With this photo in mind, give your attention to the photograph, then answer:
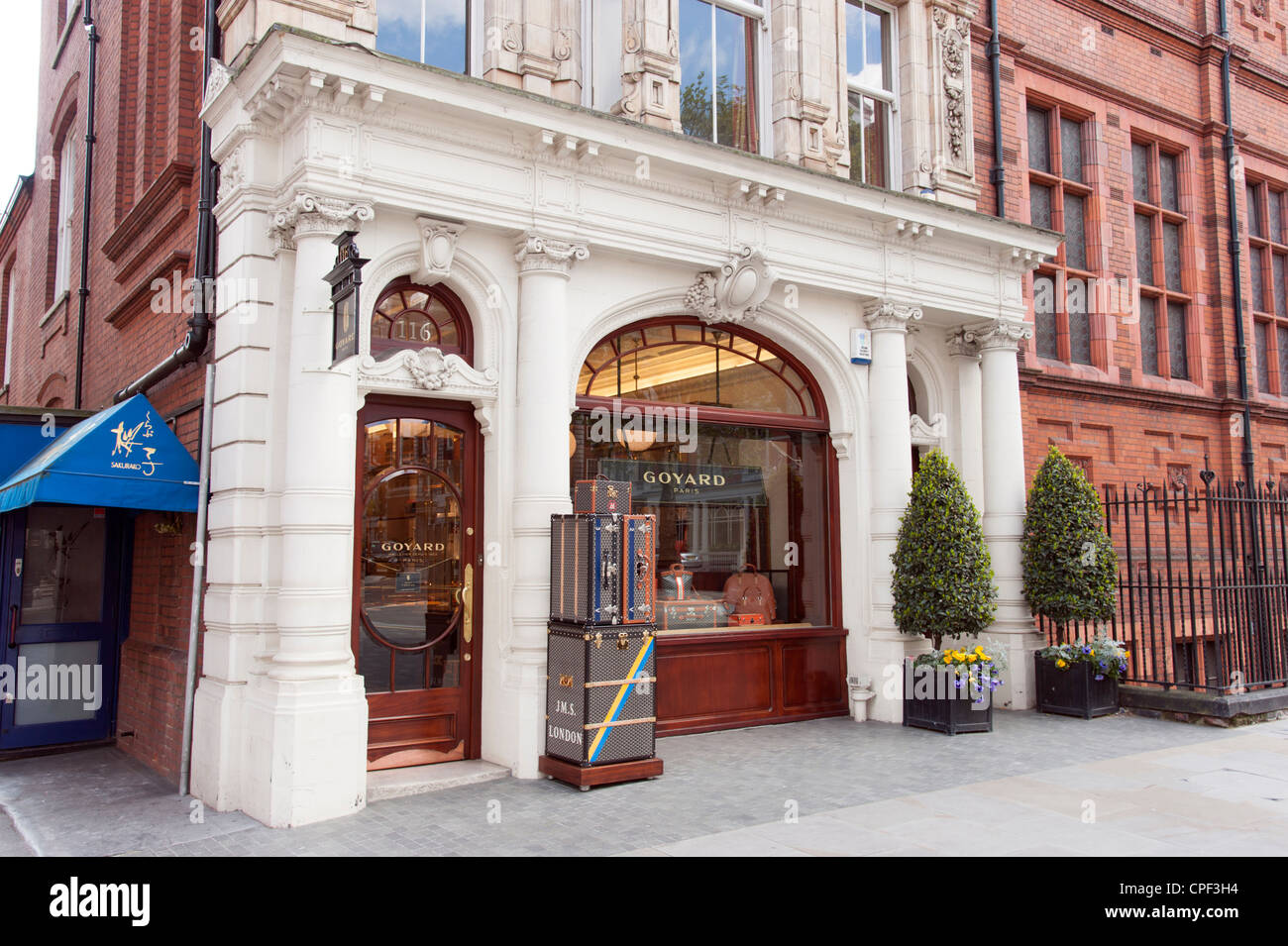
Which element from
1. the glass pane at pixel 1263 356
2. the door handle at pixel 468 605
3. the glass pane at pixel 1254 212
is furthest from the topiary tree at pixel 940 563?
the glass pane at pixel 1254 212

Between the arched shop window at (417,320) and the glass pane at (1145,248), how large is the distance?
37.0ft

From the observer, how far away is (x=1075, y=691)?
10781 millimetres

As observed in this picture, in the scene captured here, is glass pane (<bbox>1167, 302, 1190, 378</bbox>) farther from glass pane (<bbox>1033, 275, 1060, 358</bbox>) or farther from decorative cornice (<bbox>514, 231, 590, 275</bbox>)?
decorative cornice (<bbox>514, 231, 590, 275</bbox>)

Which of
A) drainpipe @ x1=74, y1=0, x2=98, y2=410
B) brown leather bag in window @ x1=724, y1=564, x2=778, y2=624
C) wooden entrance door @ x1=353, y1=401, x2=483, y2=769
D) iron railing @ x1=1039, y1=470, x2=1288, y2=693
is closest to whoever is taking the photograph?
wooden entrance door @ x1=353, y1=401, x2=483, y2=769

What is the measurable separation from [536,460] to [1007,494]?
6010 millimetres

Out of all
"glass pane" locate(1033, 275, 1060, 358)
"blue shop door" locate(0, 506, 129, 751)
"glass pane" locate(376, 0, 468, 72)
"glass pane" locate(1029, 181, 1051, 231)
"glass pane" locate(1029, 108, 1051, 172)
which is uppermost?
"glass pane" locate(1029, 108, 1051, 172)

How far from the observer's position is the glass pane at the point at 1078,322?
14.0 meters

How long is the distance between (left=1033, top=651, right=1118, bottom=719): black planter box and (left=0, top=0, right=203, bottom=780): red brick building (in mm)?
8702

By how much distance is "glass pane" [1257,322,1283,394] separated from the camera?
55.0 feet

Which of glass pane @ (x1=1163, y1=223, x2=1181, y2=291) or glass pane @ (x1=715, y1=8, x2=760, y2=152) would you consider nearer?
glass pane @ (x1=715, y1=8, x2=760, y2=152)

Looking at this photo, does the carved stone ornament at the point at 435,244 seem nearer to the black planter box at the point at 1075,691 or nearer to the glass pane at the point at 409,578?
the glass pane at the point at 409,578

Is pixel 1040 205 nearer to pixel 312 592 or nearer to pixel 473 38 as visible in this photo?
pixel 473 38

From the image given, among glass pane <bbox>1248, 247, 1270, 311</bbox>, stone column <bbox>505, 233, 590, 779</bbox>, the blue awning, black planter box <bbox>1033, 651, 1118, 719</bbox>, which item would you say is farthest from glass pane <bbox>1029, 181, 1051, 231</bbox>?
the blue awning

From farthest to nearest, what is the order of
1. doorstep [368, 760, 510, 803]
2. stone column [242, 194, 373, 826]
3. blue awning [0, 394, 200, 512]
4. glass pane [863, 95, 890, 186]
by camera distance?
1. glass pane [863, 95, 890, 186]
2. blue awning [0, 394, 200, 512]
3. doorstep [368, 760, 510, 803]
4. stone column [242, 194, 373, 826]
